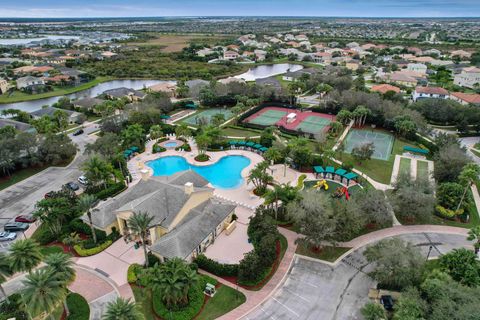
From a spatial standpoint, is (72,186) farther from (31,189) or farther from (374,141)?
(374,141)

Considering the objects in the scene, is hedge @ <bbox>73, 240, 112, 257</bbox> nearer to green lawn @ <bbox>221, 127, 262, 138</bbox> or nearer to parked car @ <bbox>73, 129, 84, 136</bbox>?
green lawn @ <bbox>221, 127, 262, 138</bbox>

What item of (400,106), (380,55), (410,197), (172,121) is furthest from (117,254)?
(380,55)

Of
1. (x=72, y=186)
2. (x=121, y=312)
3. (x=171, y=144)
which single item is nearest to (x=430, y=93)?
(x=171, y=144)

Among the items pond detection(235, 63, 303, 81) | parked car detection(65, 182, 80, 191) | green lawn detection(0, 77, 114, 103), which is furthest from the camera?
pond detection(235, 63, 303, 81)

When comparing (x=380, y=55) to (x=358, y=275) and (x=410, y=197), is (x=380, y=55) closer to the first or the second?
(x=410, y=197)

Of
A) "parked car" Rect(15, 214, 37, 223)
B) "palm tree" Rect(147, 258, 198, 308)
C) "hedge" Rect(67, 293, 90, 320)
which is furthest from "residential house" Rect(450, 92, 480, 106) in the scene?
"parked car" Rect(15, 214, 37, 223)

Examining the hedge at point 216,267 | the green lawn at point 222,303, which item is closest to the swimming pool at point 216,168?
the hedge at point 216,267

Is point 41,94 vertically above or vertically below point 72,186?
above
